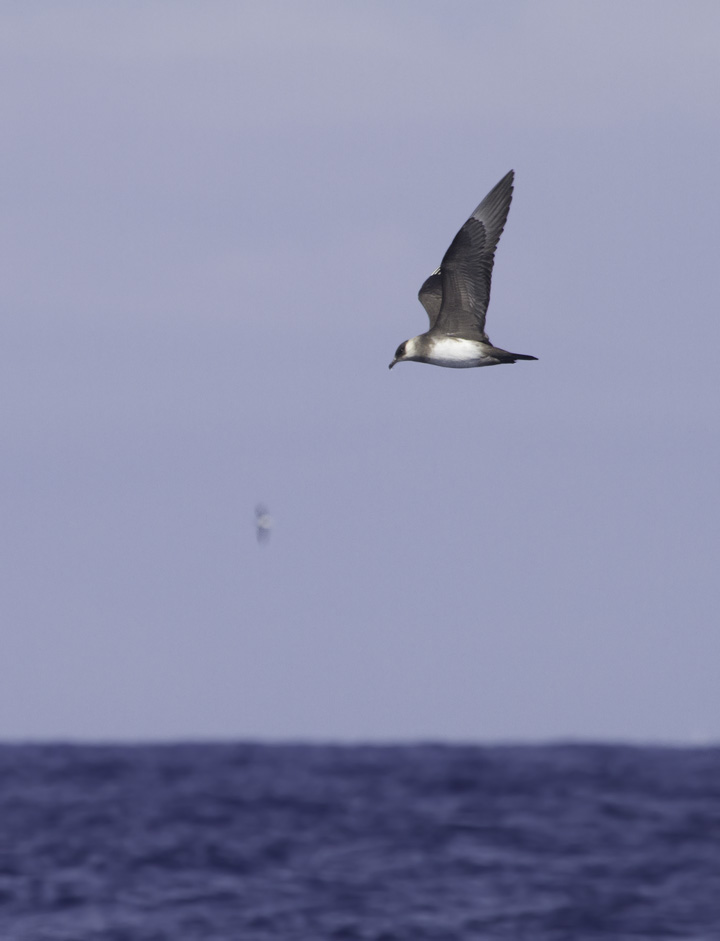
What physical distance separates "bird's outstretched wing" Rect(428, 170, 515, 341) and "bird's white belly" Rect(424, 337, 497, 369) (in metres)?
0.26

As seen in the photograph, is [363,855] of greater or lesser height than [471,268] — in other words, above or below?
below

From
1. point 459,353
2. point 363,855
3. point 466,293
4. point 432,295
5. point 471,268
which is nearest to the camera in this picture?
point 459,353

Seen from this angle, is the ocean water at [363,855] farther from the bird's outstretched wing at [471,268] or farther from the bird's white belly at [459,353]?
the bird's white belly at [459,353]

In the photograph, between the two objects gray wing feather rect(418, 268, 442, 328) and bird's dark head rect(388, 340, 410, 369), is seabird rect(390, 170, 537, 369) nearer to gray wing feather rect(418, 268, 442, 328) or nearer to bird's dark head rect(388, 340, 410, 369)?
bird's dark head rect(388, 340, 410, 369)

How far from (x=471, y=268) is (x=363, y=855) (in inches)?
1526

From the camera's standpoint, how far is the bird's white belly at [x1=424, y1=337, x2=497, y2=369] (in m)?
14.9

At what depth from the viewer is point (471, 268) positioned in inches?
635

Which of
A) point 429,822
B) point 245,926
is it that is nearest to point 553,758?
point 429,822

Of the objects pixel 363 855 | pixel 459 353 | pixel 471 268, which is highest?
pixel 471 268

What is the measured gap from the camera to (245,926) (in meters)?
39.0

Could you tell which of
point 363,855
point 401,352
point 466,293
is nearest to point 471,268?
point 466,293

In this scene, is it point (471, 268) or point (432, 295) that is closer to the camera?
point (471, 268)

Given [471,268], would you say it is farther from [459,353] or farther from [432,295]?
[432,295]

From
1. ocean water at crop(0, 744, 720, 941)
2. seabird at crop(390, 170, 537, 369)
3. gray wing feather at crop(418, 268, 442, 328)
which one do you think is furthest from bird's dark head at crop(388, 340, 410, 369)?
ocean water at crop(0, 744, 720, 941)
